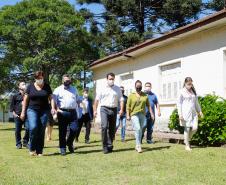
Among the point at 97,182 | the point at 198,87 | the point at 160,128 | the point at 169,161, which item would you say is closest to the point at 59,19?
the point at 160,128

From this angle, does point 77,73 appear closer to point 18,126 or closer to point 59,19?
point 59,19

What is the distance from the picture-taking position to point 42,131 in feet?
35.0

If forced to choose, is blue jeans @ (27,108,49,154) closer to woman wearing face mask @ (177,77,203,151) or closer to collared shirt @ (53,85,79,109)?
collared shirt @ (53,85,79,109)

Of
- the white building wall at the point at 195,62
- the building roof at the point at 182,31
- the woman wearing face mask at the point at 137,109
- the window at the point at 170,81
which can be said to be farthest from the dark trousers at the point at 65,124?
the window at the point at 170,81

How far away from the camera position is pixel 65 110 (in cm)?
1096

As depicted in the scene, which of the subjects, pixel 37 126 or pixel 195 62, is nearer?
pixel 37 126


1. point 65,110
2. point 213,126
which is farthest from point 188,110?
point 65,110

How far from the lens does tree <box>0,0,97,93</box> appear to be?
26969 millimetres

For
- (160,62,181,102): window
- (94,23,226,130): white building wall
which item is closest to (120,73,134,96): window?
(94,23,226,130): white building wall

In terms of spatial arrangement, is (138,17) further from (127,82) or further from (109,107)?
(109,107)

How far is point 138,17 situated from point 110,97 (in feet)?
74.1

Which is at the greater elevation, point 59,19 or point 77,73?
point 59,19

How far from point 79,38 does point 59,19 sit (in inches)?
71.8

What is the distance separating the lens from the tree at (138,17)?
106 ft
